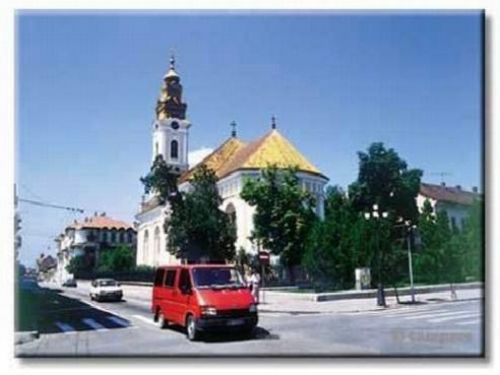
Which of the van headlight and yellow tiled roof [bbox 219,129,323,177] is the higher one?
yellow tiled roof [bbox 219,129,323,177]

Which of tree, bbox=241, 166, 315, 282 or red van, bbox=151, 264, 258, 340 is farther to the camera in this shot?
tree, bbox=241, 166, 315, 282

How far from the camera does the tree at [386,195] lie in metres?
8.31

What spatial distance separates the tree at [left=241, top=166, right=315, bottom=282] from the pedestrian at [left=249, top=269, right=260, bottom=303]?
0.51 meters

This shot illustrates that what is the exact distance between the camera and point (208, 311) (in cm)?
776

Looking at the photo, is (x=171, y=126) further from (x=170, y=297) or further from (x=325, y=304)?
(x=325, y=304)

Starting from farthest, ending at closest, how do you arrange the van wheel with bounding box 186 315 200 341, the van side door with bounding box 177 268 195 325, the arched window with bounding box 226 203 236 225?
1. the arched window with bounding box 226 203 236 225
2. the van side door with bounding box 177 268 195 325
3. the van wheel with bounding box 186 315 200 341

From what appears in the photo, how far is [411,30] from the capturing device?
7996mm

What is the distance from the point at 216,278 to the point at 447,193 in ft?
8.42

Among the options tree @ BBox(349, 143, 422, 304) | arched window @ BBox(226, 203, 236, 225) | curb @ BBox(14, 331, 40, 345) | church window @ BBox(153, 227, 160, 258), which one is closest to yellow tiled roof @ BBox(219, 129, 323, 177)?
arched window @ BBox(226, 203, 236, 225)

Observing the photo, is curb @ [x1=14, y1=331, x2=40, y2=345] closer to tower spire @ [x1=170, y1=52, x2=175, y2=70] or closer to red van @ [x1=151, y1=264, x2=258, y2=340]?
red van @ [x1=151, y1=264, x2=258, y2=340]

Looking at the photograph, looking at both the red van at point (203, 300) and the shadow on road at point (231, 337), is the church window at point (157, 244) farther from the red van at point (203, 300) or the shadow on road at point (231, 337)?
the shadow on road at point (231, 337)

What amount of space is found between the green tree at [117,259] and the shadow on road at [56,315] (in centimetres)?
54

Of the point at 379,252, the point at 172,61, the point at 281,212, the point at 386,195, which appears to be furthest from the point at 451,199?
the point at 172,61

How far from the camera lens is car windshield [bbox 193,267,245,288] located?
8.09 meters
